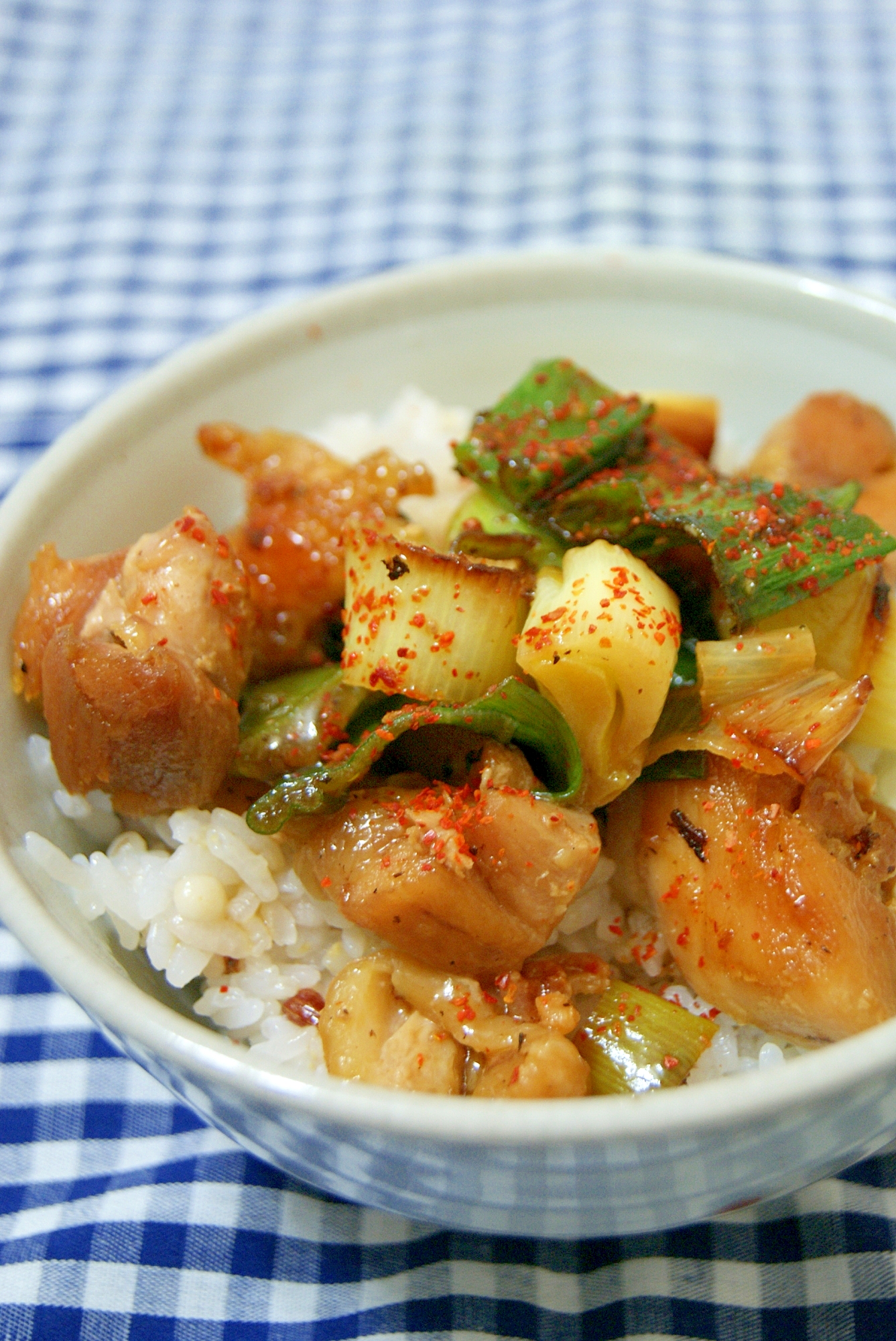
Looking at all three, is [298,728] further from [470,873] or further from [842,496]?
[842,496]

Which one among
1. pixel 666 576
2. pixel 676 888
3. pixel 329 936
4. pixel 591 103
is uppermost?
pixel 591 103

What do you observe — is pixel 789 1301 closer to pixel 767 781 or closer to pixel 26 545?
pixel 767 781

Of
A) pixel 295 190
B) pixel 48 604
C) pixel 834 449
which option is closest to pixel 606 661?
pixel 48 604

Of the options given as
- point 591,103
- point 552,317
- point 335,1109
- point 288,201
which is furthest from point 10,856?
point 591,103

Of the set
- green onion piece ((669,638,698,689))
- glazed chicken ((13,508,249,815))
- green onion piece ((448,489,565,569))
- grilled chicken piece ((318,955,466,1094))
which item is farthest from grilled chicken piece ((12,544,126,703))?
green onion piece ((669,638,698,689))

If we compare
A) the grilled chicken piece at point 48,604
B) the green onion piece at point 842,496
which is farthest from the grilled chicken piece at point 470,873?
the green onion piece at point 842,496
